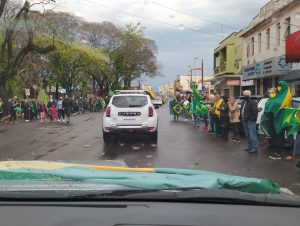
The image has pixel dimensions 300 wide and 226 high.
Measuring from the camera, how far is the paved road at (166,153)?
9.64 meters

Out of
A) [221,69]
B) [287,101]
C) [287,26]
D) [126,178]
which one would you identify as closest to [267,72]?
[287,26]

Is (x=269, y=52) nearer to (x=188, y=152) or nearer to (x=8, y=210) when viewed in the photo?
(x=188, y=152)

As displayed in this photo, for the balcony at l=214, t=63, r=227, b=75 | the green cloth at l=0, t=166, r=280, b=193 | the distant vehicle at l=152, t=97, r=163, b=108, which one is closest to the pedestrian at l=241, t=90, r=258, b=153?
the distant vehicle at l=152, t=97, r=163, b=108

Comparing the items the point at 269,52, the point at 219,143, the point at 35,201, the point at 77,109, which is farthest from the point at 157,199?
the point at 77,109

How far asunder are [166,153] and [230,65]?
36.9 meters

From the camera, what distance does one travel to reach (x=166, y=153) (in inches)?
486

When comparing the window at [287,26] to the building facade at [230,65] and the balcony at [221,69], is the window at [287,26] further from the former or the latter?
the balcony at [221,69]

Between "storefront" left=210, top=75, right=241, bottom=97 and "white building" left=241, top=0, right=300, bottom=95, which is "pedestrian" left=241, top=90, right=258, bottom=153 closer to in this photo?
"white building" left=241, top=0, right=300, bottom=95

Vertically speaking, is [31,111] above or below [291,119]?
below

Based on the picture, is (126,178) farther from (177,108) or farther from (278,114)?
(177,108)

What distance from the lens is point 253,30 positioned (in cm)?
3653

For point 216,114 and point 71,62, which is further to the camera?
point 71,62

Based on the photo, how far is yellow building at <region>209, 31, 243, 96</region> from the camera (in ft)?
145

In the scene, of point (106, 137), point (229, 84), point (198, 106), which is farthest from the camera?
point (229, 84)
